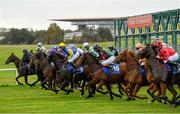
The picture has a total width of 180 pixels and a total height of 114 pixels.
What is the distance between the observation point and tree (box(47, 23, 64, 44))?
92.6 m

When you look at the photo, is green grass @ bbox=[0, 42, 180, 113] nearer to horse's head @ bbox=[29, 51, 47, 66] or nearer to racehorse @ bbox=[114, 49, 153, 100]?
racehorse @ bbox=[114, 49, 153, 100]

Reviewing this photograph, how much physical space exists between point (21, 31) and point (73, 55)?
7763 centimetres

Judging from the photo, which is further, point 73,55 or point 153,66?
point 73,55

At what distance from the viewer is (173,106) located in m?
13.0

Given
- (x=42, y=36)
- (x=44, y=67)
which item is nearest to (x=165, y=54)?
(x=44, y=67)

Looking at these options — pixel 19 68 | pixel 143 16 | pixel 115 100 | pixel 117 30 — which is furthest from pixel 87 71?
pixel 117 30

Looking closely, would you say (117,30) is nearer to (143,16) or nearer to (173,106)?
(143,16)

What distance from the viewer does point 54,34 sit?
3664 inches

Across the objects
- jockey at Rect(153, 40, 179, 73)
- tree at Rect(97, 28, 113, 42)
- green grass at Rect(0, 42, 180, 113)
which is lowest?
green grass at Rect(0, 42, 180, 113)

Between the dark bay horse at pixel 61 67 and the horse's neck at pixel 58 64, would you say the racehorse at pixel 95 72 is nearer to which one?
the dark bay horse at pixel 61 67

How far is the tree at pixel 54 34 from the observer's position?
9262 centimetres

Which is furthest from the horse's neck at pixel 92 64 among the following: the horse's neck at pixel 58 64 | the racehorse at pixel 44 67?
the racehorse at pixel 44 67

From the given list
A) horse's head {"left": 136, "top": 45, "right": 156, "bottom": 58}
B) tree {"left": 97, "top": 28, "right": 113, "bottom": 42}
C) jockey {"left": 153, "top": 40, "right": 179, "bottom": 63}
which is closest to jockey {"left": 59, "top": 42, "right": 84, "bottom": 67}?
horse's head {"left": 136, "top": 45, "right": 156, "bottom": 58}

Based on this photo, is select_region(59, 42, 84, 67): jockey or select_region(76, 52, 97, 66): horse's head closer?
select_region(76, 52, 97, 66): horse's head
